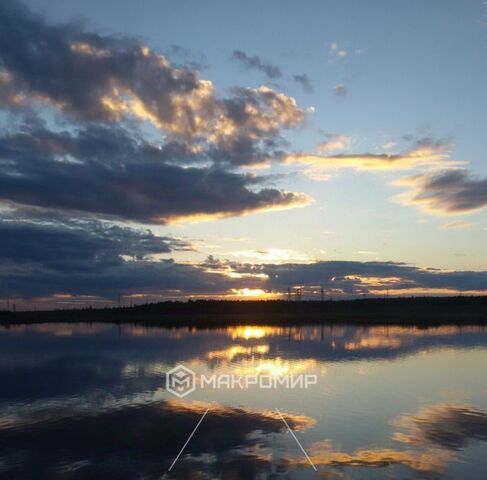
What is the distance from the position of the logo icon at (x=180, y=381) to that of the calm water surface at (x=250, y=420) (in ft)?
2.25

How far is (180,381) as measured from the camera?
35531 mm

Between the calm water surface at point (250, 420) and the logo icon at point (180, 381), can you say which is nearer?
the calm water surface at point (250, 420)

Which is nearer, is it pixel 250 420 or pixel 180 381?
pixel 250 420

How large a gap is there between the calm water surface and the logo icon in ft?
2.25

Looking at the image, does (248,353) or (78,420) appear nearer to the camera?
(78,420)

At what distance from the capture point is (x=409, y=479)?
16.4 meters

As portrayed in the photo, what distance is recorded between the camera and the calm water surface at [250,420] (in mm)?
17734

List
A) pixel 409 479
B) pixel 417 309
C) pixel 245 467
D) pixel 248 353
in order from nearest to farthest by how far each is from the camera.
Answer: pixel 409 479 < pixel 245 467 < pixel 248 353 < pixel 417 309

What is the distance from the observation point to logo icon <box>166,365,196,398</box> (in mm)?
31858

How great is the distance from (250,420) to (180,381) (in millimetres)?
12196

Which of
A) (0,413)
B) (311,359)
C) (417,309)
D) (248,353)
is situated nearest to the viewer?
(0,413)

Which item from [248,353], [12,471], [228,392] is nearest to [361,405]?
[228,392]

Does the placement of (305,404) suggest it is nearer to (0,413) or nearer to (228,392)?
(228,392)

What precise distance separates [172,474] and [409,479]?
23.8 feet
